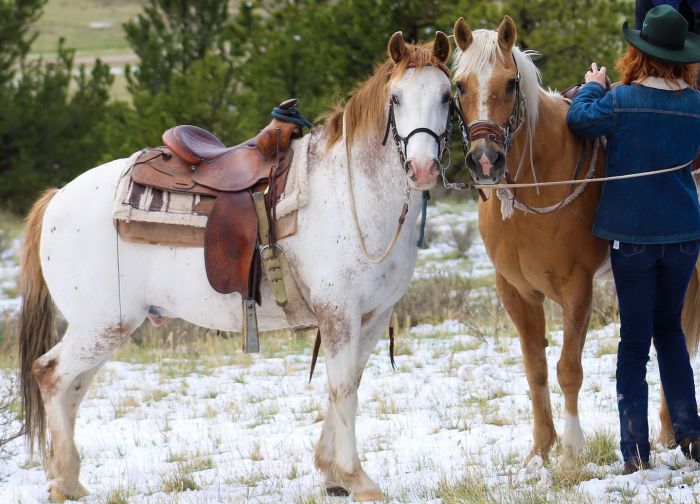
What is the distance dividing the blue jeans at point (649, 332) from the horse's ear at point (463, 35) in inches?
46.2

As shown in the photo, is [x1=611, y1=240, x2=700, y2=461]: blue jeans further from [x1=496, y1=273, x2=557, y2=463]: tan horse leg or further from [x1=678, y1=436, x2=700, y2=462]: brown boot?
[x1=496, y1=273, x2=557, y2=463]: tan horse leg

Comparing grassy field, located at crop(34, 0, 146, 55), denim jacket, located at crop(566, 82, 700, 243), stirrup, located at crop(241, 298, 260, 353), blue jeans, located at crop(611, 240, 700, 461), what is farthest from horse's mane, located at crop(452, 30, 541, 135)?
grassy field, located at crop(34, 0, 146, 55)

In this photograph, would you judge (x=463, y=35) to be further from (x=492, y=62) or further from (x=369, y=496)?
(x=369, y=496)

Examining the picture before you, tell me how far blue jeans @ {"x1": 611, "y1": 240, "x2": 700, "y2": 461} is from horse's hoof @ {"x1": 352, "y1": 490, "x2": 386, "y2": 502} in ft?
3.92

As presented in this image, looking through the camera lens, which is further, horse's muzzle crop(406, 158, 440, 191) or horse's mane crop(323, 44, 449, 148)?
horse's mane crop(323, 44, 449, 148)

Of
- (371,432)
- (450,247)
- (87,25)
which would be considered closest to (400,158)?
(371,432)

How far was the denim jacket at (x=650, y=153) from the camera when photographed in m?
4.29

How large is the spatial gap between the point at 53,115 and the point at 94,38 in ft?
159

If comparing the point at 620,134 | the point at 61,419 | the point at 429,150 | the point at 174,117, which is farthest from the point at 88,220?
the point at 174,117

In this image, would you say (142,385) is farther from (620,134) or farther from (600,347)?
(620,134)

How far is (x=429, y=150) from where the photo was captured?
4023 millimetres

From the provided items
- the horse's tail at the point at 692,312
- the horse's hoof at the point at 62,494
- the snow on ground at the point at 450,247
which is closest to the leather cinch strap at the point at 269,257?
the horse's hoof at the point at 62,494

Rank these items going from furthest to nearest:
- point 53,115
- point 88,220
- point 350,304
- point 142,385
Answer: point 53,115 < point 142,385 < point 88,220 < point 350,304

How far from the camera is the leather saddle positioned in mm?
4484
